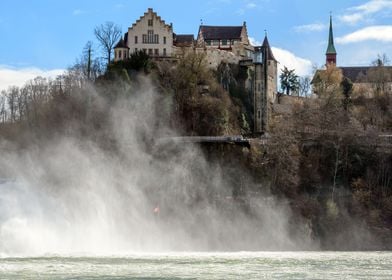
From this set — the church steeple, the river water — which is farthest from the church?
the river water

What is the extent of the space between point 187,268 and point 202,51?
5481 cm

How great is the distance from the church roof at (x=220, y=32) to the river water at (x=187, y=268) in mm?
62918

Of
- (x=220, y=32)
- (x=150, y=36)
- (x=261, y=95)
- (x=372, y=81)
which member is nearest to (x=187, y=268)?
(x=261, y=95)

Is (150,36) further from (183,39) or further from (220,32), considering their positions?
(220,32)

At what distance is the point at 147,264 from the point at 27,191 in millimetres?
16952

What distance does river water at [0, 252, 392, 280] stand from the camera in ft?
105

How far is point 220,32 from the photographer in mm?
102812

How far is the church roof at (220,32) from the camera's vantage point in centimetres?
10150

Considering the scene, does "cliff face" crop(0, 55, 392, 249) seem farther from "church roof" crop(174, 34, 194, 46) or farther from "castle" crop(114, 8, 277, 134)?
"church roof" crop(174, 34, 194, 46)

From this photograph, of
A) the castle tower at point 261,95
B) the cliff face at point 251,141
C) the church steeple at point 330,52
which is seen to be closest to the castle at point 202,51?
the castle tower at point 261,95

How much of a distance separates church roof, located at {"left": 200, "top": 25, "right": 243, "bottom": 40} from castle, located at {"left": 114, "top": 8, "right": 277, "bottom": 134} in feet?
5.89

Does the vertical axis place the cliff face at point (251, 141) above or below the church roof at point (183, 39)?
below

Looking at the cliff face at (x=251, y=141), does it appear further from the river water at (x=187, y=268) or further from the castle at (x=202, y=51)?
the river water at (x=187, y=268)

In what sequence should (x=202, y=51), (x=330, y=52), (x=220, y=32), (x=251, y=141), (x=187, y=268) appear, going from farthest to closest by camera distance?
(x=330, y=52)
(x=220, y=32)
(x=202, y=51)
(x=251, y=141)
(x=187, y=268)
